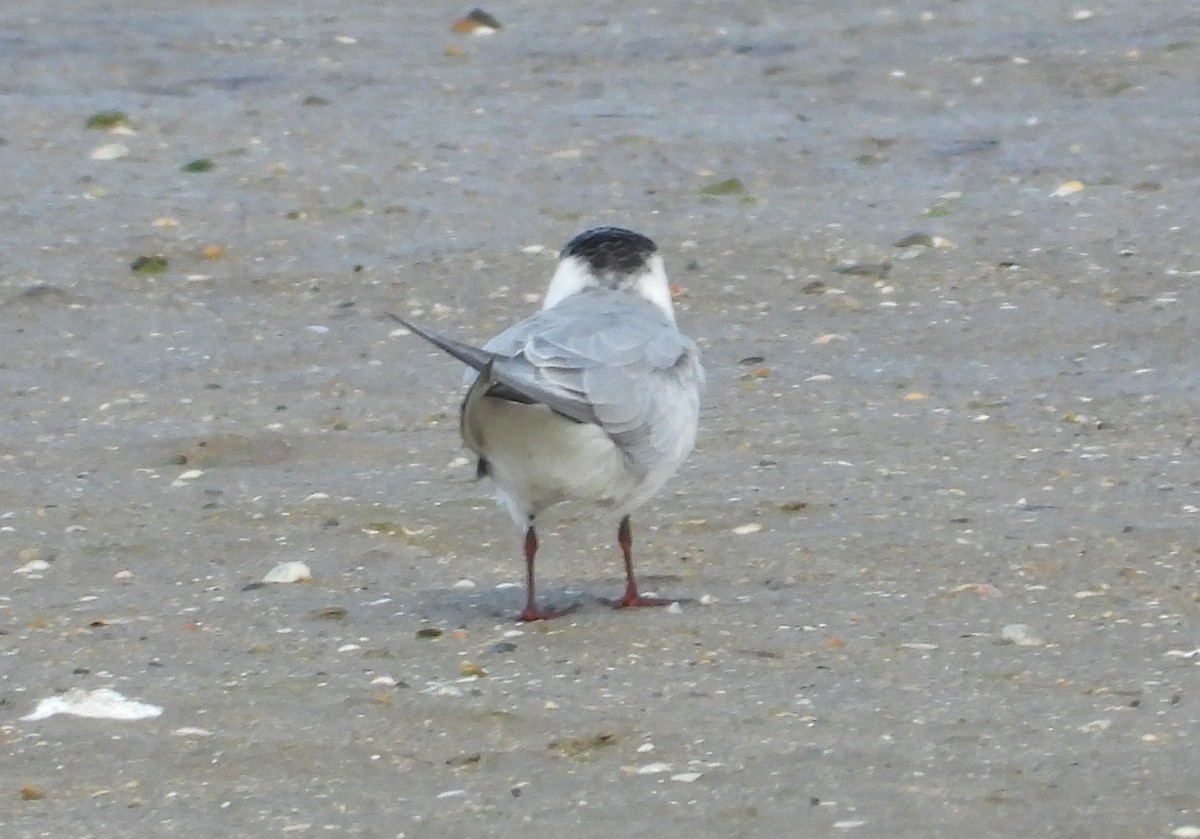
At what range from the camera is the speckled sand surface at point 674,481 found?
4680 millimetres

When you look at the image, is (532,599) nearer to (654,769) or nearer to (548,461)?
(548,461)

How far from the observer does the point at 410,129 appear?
11.8m

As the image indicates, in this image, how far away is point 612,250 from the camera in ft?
20.4

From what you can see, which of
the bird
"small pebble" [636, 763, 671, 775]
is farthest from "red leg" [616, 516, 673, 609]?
"small pebble" [636, 763, 671, 775]

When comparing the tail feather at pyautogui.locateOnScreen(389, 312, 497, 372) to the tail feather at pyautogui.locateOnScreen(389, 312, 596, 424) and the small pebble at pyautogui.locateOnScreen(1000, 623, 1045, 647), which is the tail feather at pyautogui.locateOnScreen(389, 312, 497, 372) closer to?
the tail feather at pyautogui.locateOnScreen(389, 312, 596, 424)

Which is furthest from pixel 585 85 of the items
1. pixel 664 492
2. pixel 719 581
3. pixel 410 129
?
pixel 719 581

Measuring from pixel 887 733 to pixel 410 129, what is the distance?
748cm

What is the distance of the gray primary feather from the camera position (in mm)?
5352

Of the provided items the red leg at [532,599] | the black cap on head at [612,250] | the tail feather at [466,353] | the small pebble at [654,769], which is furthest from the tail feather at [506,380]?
the small pebble at [654,769]

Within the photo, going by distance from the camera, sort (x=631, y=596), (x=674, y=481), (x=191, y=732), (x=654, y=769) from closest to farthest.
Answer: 1. (x=654, y=769)
2. (x=191, y=732)
3. (x=631, y=596)
4. (x=674, y=481)

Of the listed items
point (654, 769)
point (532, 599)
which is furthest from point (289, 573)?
point (654, 769)

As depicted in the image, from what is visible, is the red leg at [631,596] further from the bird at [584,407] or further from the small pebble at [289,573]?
the small pebble at [289,573]

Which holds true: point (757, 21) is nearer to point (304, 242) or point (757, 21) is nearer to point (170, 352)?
point (304, 242)

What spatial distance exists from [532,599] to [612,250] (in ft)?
3.16
